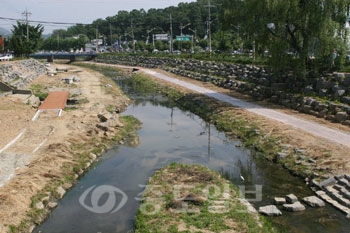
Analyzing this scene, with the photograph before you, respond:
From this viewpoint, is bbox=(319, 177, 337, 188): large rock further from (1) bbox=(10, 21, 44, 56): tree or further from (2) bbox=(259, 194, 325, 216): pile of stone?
(1) bbox=(10, 21, 44, 56): tree

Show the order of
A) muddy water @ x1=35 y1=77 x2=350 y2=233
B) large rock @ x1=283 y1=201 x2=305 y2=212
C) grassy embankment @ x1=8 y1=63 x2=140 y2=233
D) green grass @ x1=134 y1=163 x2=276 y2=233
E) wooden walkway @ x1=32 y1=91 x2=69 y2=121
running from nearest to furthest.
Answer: green grass @ x1=134 y1=163 x2=276 y2=233 < muddy water @ x1=35 y1=77 x2=350 y2=233 < grassy embankment @ x1=8 y1=63 x2=140 y2=233 < large rock @ x1=283 y1=201 x2=305 y2=212 < wooden walkway @ x1=32 y1=91 x2=69 y2=121

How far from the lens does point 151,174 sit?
1513 centimetres

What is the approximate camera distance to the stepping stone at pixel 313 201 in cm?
1201

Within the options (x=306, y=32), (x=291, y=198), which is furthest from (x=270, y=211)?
(x=306, y=32)

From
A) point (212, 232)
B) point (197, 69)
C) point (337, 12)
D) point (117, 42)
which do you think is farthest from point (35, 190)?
point (117, 42)

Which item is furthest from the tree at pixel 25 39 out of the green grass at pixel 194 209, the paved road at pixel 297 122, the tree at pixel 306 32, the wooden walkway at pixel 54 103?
the green grass at pixel 194 209

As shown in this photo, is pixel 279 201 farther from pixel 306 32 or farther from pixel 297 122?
pixel 306 32

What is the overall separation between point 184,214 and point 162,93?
27560mm

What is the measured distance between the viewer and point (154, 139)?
20578 mm

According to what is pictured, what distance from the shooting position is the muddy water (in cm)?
1125

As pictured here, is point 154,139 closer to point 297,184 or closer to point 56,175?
point 56,175

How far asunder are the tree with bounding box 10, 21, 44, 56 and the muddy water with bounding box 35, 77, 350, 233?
49250 millimetres

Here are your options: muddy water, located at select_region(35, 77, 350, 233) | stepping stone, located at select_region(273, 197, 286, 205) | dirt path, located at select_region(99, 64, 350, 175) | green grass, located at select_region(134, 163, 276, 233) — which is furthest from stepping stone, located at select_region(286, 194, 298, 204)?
dirt path, located at select_region(99, 64, 350, 175)

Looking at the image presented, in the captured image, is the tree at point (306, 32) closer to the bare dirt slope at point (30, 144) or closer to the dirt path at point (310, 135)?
the dirt path at point (310, 135)
